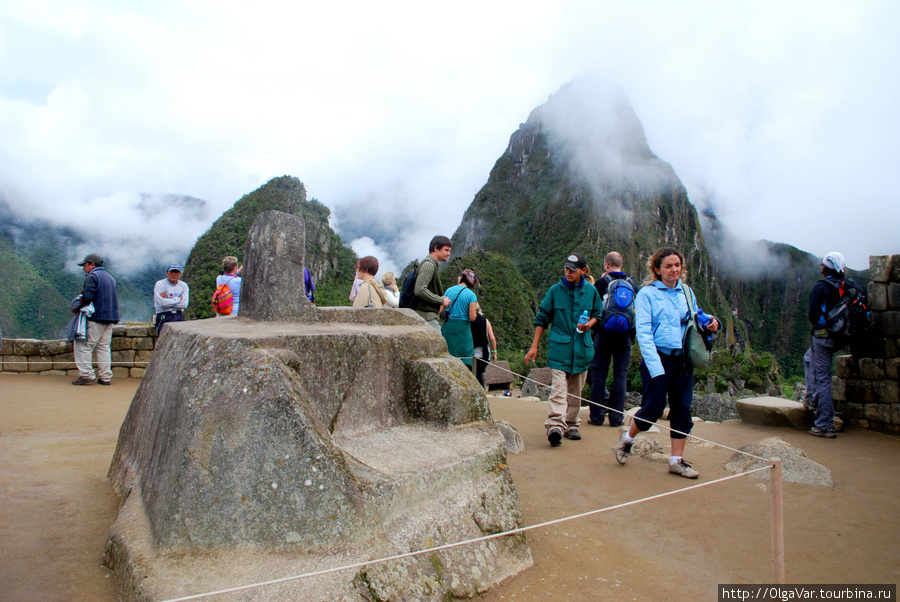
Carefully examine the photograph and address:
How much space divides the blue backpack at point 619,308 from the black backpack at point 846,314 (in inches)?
75.2

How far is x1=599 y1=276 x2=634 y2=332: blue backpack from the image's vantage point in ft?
16.5

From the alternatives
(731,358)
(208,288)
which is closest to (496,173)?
(208,288)

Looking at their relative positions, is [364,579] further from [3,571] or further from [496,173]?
[496,173]

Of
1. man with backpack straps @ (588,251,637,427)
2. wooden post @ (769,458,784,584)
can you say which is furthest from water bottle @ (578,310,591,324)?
Result: wooden post @ (769,458,784,584)

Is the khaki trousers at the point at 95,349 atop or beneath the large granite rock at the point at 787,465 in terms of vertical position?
atop

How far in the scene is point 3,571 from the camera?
2.32 m

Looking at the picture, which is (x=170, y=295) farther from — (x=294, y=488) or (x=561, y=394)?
(x=294, y=488)

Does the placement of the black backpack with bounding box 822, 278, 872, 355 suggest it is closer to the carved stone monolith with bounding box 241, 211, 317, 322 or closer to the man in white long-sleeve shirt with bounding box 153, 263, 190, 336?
the carved stone monolith with bounding box 241, 211, 317, 322

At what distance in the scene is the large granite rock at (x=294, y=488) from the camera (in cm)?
209

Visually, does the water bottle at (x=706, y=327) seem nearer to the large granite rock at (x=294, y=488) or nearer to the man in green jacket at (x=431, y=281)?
the large granite rock at (x=294, y=488)

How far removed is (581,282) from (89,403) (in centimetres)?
574

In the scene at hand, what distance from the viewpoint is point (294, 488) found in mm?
2203

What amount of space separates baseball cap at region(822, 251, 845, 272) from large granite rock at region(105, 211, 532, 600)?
4266 millimetres

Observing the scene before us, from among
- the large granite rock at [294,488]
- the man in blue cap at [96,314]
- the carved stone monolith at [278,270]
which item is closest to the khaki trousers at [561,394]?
the large granite rock at [294,488]
